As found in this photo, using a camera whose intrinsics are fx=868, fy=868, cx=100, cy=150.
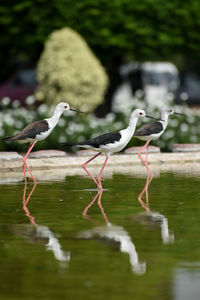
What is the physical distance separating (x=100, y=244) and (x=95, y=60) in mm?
19102

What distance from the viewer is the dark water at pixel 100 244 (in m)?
7.11

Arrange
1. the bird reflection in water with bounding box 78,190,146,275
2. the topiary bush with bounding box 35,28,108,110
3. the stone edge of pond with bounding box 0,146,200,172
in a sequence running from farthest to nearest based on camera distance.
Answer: the topiary bush with bounding box 35,28,108,110 → the stone edge of pond with bounding box 0,146,200,172 → the bird reflection in water with bounding box 78,190,146,275

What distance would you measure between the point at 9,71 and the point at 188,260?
36689 millimetres

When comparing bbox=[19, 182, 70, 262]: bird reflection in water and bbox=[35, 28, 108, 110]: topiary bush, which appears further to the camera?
bbox=[35, 28, 108, 110]: topiary bush

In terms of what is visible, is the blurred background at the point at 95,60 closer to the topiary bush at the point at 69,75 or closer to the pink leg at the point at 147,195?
the topiary bush at the point at 69,75

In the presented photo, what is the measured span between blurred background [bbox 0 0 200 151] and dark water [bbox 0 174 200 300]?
8.55 m

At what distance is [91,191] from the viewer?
1419 cm

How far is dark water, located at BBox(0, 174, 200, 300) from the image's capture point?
23.3ft

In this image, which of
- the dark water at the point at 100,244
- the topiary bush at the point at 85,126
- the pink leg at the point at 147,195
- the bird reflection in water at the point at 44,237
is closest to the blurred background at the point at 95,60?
the topiary bush at the point at 85,126

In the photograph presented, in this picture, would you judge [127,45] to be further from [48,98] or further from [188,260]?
[188,260]

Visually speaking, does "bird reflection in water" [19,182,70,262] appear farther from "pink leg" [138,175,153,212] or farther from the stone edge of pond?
the stone edge of pond

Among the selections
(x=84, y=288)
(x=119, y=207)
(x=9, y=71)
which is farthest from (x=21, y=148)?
(x=9, y=71)

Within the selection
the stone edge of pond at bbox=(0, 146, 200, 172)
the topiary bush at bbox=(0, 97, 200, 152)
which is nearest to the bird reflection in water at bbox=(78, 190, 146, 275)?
the stone edge of pond at bbox=(0, 146, 200, 172)

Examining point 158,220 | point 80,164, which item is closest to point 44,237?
point 158,220
